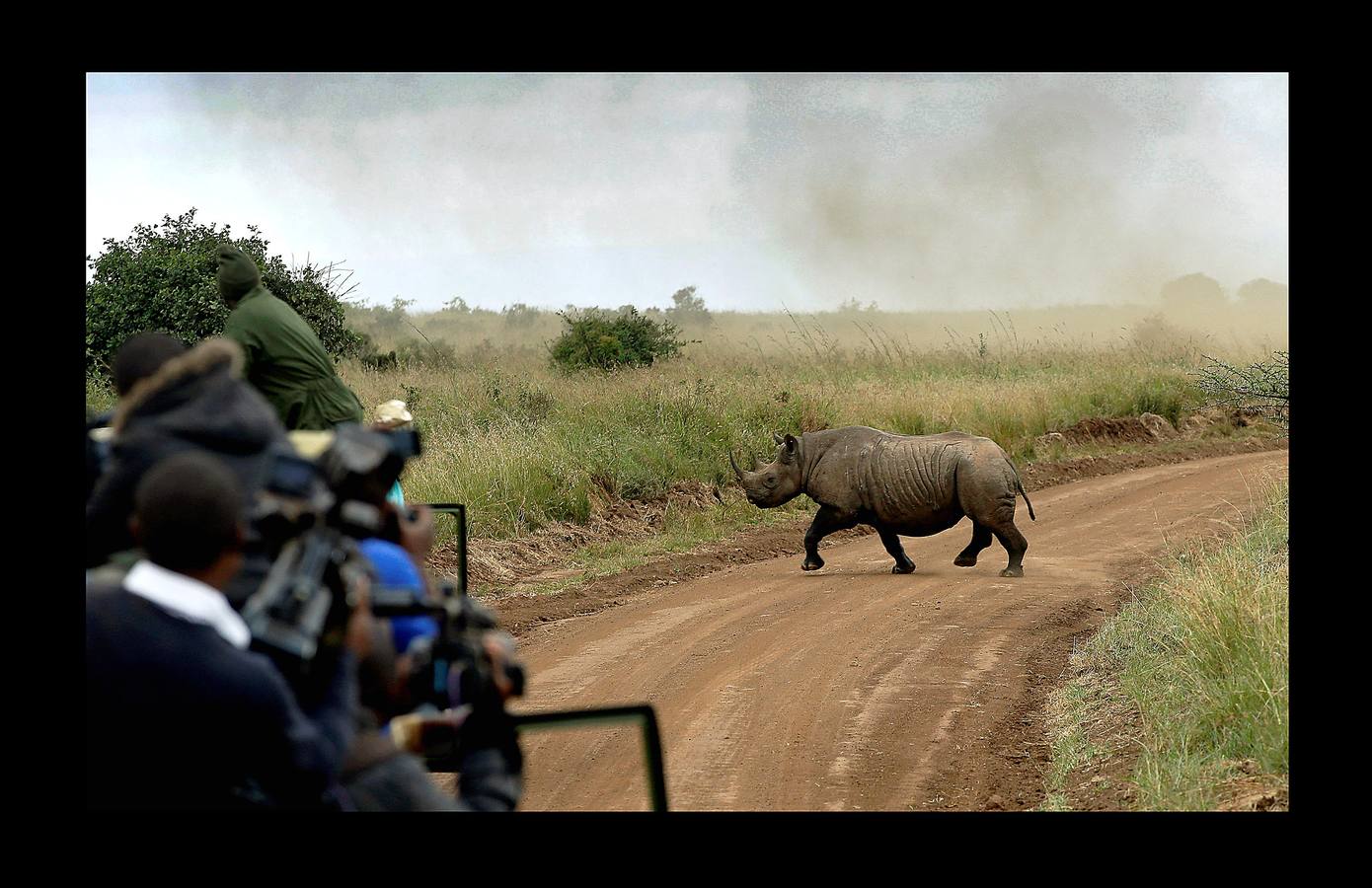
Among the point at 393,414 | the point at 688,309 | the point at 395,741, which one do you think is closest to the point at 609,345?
the point at 393,414

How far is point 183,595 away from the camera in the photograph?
7.96ft

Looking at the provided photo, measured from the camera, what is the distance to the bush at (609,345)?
80.3ft

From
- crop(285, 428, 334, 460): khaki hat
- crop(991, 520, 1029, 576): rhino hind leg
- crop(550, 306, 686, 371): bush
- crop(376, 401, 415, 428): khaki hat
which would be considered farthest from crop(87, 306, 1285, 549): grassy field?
crop(285, 428, 334, 460): khaki hat

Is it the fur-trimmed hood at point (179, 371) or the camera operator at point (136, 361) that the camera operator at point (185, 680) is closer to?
the fur-trimmed hood at point (179, 371)

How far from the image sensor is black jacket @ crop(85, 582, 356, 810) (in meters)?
2.37

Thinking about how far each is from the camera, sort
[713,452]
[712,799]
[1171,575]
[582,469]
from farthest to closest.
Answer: [713,452] → [582,469] → [1171,575] → [712,799]

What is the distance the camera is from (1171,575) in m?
9.41

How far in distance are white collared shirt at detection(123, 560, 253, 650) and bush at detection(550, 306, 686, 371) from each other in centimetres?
2116

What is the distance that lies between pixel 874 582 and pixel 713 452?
539 cm

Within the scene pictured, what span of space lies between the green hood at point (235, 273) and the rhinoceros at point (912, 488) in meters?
7.16

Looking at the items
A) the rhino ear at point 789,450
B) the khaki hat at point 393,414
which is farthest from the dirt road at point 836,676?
the khaki hat at point 393,414

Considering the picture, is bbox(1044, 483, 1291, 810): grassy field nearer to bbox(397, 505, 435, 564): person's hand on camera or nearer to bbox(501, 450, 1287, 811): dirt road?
bbox(501, 450, 1287, 811): dirt road
